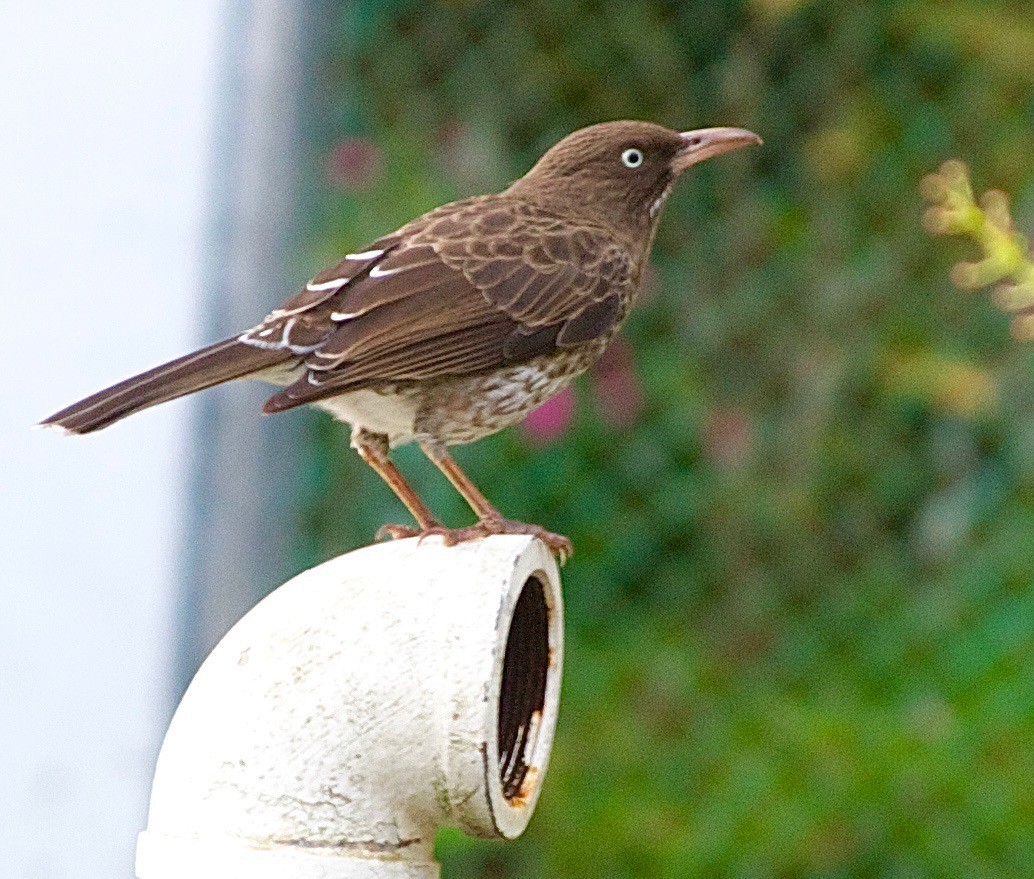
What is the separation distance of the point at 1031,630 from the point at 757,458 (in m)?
0.64

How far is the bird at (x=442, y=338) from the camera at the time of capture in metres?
2.55

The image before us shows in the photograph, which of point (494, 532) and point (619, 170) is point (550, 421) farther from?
point (494, 532)

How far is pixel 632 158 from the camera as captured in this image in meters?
3.22

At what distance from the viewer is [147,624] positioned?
326cm

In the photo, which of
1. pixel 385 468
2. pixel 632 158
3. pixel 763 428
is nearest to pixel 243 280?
pixel 385 468

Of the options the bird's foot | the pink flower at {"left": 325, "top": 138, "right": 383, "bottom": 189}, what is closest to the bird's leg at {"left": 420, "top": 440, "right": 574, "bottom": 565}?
the bird's foot

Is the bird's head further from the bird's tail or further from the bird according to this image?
the bird's tail

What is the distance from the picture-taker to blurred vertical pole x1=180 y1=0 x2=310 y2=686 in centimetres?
331

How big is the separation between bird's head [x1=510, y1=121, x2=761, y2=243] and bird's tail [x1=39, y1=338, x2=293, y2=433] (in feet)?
2.58

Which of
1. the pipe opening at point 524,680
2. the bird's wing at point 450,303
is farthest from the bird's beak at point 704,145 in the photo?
the pipe opening at point 524,680

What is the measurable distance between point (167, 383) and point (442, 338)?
439 millimetres

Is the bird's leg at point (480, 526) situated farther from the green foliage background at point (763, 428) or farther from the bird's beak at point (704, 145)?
the green foliage background at point (763, 428)

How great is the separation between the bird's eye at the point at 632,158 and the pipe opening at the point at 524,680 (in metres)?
1.19

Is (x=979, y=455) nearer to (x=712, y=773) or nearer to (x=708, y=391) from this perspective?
(x=708, y=391)
